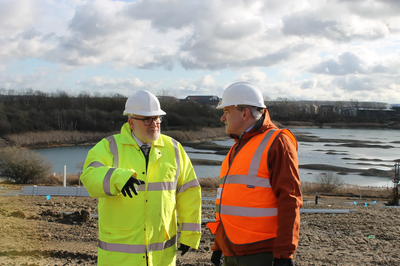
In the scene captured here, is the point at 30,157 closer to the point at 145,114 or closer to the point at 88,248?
the point at 88,248

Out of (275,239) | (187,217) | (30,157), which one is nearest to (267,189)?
(275,239)

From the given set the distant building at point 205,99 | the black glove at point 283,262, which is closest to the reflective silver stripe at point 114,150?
the black glove at point 283,262

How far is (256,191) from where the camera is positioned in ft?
8.78

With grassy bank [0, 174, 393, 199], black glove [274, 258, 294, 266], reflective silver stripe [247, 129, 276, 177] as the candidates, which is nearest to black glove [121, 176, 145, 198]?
reflective silver stripe [247, 129, 276, 177]

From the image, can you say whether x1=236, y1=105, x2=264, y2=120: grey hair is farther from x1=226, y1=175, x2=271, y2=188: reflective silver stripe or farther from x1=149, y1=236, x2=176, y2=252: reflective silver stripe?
x1=149, y1=236, x2=176, y2=252: reflective silver stripe

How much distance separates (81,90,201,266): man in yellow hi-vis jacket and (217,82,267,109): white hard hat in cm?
71

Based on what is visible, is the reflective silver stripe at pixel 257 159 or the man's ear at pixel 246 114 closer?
the reflective silver stripe at pixel 257 159

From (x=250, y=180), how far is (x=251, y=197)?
132mm

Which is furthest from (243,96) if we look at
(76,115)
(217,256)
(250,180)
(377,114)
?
(377,114)

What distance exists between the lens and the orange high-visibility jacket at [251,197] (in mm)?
2635

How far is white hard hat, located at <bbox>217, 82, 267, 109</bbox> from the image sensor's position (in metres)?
3.03

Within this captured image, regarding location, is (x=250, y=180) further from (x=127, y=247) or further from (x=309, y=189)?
(x=309, y=189)

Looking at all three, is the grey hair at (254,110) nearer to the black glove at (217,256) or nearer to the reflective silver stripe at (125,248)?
the black glove at (217,256)

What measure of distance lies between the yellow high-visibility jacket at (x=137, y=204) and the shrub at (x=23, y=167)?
21197 millimetres
